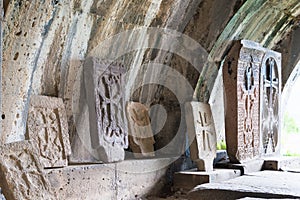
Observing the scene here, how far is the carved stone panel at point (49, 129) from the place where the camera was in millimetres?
2990

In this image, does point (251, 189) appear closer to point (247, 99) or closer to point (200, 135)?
point (200, 135)

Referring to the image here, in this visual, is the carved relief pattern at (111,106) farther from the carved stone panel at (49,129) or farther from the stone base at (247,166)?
the stone base at (247,166)

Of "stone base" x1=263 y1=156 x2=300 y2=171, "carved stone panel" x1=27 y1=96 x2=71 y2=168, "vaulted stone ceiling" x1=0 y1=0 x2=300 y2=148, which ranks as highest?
"vaulted stone ceiling" x1=0 y1=0 x2=300 y2=148

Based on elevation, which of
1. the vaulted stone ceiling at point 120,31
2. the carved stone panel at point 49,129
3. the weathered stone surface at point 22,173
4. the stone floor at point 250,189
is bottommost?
the stone floor at point 250,189

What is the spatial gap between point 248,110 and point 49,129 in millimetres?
2124

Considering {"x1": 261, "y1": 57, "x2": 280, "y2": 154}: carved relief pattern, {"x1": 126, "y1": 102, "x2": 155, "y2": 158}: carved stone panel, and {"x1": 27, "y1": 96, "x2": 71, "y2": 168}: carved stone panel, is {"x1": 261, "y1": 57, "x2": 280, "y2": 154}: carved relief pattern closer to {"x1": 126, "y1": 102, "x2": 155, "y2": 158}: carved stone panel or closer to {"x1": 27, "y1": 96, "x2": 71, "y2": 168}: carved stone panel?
{"x1": 126, "y1": 102, "x2": 155, "y2": 158}: carved stone panel

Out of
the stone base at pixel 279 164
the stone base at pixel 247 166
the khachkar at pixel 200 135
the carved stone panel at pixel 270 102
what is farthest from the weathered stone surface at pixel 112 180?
the carved stone panel at pixel 270 102

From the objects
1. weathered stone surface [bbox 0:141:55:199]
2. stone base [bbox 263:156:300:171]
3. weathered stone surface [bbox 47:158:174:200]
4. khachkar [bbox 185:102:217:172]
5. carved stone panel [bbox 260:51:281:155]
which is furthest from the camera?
carved stone panel [bbox 260:51:281:155]

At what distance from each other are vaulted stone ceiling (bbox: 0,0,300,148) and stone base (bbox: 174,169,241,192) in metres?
0.54

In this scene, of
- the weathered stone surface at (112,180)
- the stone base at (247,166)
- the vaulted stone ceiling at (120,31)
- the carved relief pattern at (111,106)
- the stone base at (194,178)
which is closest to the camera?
the vaulted stone ceiling at (120,31)

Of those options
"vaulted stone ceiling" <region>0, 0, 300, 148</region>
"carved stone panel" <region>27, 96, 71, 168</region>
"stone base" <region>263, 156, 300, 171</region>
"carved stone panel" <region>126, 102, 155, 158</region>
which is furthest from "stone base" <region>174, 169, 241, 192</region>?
"carved stone panel" <region>27, 96, 71, 168</region>

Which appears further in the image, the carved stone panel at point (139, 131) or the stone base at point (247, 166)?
the stone base at point (247, 166)

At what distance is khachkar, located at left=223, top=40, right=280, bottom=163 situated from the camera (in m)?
4.31

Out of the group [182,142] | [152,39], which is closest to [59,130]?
[152,39]
